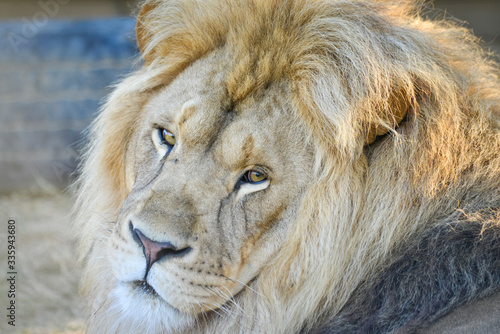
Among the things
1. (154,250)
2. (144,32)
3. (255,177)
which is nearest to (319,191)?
(255,177)

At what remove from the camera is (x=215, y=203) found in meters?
2.10

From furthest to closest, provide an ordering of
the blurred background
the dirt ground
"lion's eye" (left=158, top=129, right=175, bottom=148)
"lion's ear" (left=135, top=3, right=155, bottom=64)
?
the blurred background, the dirt ground, "lion's ear" (left=135, top=3, right=155, bottom=64), "lion's eye" (left=158, top=129, right=175, bottom=148)

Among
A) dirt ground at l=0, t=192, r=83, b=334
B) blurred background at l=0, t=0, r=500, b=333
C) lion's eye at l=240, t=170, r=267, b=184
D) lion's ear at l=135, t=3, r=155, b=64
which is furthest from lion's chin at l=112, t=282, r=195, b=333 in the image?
blurred background at l=0, t=0, r=500, b=333

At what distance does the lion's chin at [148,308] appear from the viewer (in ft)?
6.66

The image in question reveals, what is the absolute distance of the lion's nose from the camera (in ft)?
6.35

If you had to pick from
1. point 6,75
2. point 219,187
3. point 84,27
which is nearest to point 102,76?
point 84,27

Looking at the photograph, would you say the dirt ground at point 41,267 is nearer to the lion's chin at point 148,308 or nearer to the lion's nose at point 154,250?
the lion's chin at point 148,308

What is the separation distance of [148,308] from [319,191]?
76 cm

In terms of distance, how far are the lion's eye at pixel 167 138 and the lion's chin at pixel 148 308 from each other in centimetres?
60

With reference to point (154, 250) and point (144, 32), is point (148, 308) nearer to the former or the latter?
point (154, 250)

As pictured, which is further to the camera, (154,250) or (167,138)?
(167,138)

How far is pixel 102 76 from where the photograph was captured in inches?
229

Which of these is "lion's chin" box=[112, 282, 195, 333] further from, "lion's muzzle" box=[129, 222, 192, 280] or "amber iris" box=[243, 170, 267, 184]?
"amber iris" box=[243, 170, 267, 184]

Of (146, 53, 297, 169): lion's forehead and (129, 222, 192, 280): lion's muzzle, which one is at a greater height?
(146, 53, 297, 169): lion's forehead
